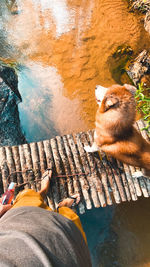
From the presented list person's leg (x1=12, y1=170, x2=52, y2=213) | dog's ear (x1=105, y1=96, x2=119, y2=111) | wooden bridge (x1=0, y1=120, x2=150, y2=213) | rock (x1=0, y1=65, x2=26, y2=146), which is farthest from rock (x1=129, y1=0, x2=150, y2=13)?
person's leg (x1=12, y1=170, x2=52, y2=213)

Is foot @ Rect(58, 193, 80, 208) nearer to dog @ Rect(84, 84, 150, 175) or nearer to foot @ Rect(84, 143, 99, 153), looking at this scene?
foot @ Rect(84, 143, 99, 153)

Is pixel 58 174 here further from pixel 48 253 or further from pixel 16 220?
pixel 48 253

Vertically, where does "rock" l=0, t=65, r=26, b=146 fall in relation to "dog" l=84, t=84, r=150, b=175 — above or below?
above

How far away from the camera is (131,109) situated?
7.29ft

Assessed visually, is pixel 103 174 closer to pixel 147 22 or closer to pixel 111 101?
pixel 111 101

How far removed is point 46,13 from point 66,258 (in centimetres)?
723

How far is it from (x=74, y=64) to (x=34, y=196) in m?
4.56

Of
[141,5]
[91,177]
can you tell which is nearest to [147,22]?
[141,5]

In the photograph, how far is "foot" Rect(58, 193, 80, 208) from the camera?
2861mm

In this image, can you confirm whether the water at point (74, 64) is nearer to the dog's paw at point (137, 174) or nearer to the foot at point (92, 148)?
the dog's paw at point (137, 174)

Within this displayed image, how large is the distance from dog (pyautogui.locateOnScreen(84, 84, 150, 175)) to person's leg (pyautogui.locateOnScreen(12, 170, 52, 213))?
3.71 ft

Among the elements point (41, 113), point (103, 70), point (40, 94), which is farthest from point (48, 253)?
point (103, 70)

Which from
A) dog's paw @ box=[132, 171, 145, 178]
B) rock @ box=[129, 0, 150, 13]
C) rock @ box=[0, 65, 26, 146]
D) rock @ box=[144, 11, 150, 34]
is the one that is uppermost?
rock @ box=[129, 0, 150, 13]

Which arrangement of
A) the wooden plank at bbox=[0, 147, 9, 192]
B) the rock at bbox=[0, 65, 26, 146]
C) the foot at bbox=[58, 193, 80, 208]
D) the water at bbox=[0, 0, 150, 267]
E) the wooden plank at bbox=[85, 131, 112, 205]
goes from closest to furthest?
the foot at bbox=[58, 193, 80, 208]
the wooden plank at bbox=[0, 147, 9, 192]
the wooden plank at bbox=[85, 131, 112, 205]
the rock at bbox=[0, 65, 26, 146]
the water at bbox=[0, 0, 150, 267]
